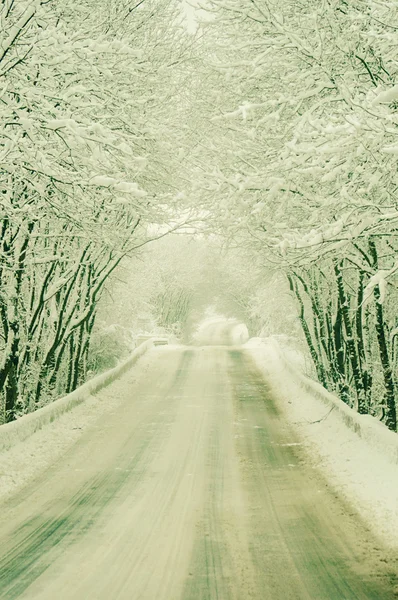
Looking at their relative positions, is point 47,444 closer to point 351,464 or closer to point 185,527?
point 185,527

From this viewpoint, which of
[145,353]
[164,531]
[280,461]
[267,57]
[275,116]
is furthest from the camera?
[145,353]

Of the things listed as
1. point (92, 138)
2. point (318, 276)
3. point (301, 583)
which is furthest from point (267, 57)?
point (318, 276)

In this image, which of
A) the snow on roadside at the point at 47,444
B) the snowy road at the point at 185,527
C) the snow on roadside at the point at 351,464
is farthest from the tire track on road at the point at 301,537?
the snow on roadside at the point at 47,444

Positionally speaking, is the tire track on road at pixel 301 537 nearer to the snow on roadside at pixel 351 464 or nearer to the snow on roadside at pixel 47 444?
the snow on roadside at pixel 351 464

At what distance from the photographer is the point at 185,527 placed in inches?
254

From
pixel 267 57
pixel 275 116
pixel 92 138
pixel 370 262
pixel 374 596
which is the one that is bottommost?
pixel 374 596

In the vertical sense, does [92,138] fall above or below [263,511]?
above

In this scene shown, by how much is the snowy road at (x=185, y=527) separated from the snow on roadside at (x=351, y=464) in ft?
0.83

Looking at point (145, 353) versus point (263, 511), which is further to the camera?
point (145, 353)

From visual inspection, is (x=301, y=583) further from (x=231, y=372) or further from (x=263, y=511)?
(x=231, y=372)

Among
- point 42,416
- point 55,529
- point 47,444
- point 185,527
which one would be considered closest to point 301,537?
point 185,527

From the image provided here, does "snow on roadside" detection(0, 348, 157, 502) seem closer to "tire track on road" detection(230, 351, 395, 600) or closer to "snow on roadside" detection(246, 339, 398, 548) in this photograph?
"tire track on road" detection(230, 351, 395, 600)

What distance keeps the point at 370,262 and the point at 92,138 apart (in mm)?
7200

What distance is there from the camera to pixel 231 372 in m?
24.4
